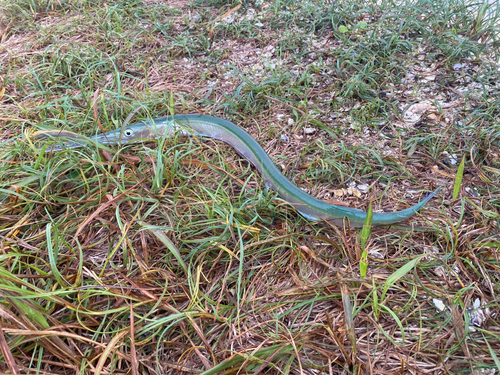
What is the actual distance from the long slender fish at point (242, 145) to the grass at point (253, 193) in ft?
0.23

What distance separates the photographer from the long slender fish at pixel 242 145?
183cm

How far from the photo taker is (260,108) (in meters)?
2.56

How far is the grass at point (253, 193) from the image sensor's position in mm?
1388

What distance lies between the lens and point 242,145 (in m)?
2.24

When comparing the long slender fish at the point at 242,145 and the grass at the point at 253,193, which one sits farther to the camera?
the long slender fish at the point at 242,145

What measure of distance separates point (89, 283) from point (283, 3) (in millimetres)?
3126

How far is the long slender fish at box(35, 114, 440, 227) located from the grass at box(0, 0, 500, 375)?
0.23 ft

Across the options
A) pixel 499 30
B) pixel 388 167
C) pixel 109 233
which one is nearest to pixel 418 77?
pixel 499 30

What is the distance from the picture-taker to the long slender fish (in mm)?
1827

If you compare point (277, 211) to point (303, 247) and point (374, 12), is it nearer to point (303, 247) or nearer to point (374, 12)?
point (303, 247)

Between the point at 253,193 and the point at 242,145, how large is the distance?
42cm

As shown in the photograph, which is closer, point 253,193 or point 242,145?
point 253,193

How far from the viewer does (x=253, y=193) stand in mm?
1992

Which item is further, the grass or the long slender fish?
the long slender fish
